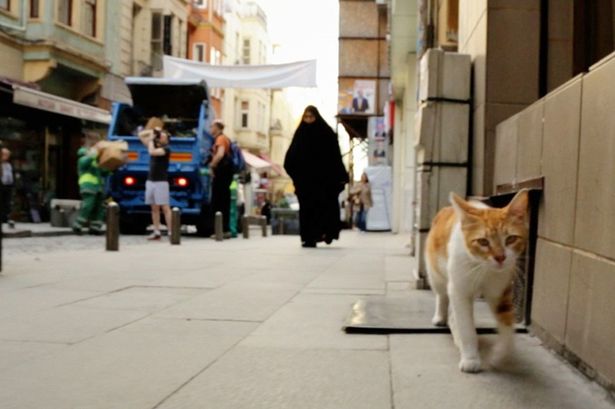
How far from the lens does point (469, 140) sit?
6055 mm

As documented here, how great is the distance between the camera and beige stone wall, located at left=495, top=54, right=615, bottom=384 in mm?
2945

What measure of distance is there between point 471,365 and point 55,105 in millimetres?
19297

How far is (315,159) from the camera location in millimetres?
11859

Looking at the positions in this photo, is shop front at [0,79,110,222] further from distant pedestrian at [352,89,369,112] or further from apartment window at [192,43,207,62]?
apartment window at [192,43,207,62]

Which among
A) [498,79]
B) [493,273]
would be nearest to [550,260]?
[493,273]

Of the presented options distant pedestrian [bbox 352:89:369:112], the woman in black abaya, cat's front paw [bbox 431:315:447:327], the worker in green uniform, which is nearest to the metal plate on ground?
cat's front paw [bbox 431:315:447:327]

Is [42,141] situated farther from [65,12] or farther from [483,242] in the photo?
[483,242]

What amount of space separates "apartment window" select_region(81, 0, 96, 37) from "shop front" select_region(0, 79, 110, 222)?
333 cm

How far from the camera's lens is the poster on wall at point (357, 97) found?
29531mm

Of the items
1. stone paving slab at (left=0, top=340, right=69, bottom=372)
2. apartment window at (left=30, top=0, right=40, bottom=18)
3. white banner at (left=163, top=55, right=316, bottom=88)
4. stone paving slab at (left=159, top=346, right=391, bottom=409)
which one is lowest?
stone paving slab at (left=0, top=340, right=69, bottom=372)

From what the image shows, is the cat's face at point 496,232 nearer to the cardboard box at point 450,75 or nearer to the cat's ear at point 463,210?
the cat's ear at point 463,210

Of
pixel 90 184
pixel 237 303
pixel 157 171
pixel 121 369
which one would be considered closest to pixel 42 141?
pixel 90 184

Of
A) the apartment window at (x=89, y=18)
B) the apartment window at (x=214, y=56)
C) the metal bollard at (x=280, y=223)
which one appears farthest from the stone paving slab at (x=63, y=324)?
the apartment window at (x=214, y=56)

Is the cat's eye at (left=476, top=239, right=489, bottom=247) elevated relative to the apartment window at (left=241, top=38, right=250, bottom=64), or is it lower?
lower
